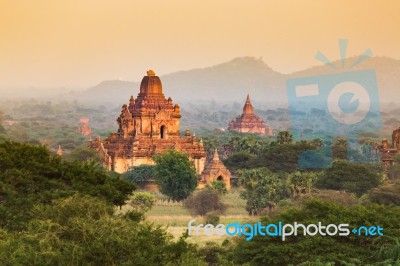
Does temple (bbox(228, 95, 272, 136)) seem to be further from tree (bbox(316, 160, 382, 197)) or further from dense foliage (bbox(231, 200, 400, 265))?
dense foliage (bbox(231, 200, 400, 265))

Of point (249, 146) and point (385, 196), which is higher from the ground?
point (249, 146)

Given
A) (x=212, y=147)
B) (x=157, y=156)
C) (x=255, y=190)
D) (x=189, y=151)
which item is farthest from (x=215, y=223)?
(x=212, y=147)

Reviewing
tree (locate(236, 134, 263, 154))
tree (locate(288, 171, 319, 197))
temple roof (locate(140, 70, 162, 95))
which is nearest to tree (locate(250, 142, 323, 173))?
temple roof (locate(140, 70, 162, 95))

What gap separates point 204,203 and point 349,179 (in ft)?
27.1

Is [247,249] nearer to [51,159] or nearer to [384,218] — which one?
[384,218]

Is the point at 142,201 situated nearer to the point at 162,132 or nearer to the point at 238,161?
the point at 162,132

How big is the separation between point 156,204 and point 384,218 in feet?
82.4

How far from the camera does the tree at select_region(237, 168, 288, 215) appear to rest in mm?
49091

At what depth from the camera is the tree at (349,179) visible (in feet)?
177

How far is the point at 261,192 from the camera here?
5116 centimetres

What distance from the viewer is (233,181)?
63.5 m

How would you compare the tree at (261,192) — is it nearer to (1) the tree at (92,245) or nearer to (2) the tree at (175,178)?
(2) the tree at (175,178)

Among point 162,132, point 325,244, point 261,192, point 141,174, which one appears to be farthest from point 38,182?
point 162,132

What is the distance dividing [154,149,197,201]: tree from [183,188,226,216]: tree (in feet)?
12.1
